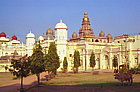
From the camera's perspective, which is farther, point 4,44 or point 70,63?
point 4,44

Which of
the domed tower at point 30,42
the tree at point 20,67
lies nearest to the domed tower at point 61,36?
the domed tower at point 30,42

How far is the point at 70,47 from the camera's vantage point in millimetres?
79375

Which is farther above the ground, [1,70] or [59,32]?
[59,32]

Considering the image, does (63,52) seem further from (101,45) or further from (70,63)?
(101,45)

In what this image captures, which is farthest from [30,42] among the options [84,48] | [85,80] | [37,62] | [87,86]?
[87,86]

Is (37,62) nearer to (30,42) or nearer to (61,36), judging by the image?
(61,36)

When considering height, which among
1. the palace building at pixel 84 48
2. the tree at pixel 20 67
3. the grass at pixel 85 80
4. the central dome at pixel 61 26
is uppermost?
the central dome at pixel 61 26

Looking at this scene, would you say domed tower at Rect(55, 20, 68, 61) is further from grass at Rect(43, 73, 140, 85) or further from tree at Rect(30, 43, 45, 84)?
tree at Rect(30, 43, 45, 84)

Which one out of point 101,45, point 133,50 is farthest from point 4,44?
point 133,50

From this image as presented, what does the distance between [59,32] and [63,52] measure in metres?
5.28

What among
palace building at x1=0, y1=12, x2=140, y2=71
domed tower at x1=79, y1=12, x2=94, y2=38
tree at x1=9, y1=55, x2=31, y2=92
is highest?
domed tower at x1=79, y1=12, x2=94, y2=38

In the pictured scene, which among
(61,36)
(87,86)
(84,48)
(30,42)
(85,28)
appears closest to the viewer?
(87,86)

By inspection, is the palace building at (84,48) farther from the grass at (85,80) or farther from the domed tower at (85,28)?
the grass at (85,80)

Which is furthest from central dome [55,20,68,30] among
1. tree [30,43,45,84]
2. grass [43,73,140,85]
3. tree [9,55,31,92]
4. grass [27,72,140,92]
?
tree [9,55,31,92]
